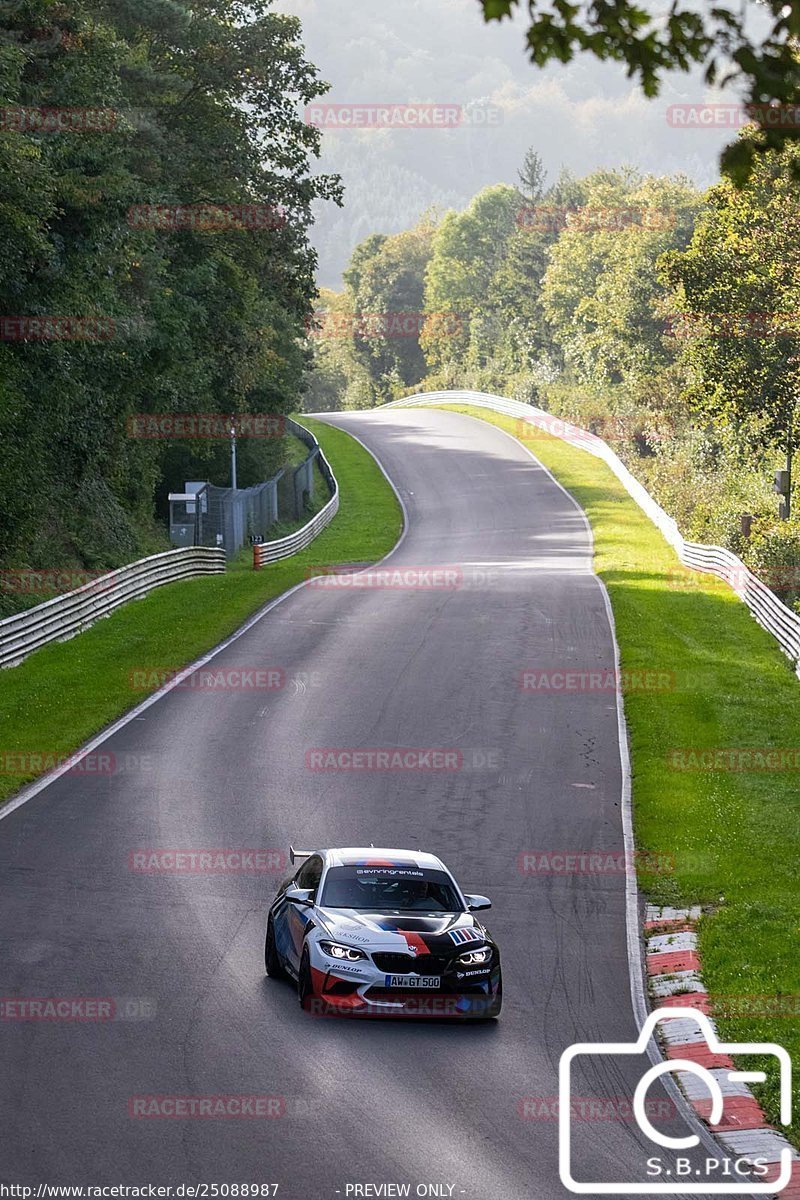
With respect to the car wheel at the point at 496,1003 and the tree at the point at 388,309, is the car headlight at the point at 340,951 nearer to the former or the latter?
the car wheel at the point at 496,1003

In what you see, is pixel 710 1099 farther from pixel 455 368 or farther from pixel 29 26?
pixel 455 368

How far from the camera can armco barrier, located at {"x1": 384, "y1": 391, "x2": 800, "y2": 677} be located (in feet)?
111

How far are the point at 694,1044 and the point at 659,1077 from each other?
0.97 metres

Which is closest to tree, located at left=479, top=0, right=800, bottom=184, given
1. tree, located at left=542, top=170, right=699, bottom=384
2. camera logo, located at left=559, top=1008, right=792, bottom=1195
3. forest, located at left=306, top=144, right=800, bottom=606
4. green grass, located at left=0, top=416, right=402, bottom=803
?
forest, located at left=306, top=144, right=800, bottom=606

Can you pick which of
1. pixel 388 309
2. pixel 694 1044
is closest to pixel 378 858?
pixel 694 1044

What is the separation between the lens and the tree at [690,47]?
786cm

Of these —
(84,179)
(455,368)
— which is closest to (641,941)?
(84,179)

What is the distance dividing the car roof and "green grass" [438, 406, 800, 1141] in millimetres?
2972

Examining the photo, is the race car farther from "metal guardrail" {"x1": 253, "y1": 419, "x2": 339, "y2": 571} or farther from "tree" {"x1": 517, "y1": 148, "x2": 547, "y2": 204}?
"tree" {"x1": 517, "y1": 148, "x2": 547, "y2": 204}

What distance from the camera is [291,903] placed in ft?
46.1

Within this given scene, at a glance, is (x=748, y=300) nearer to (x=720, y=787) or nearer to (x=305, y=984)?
(x=720, y=787)

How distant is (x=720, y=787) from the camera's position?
22.5 metres

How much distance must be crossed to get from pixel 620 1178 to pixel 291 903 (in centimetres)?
499

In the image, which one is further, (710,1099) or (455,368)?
(455,368)
